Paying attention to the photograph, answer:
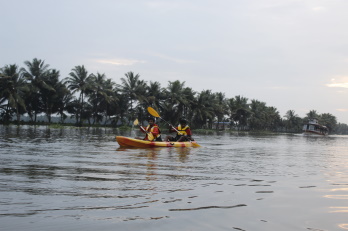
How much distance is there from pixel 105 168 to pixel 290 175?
408 centimetres

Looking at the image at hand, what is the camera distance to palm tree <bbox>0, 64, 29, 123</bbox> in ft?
125

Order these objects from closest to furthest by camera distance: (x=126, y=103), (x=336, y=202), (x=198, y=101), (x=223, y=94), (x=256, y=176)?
(x=336, y=202), (x=256, y=176), (x=126, y=103), (x=198, y=101), (x=223, y=94)

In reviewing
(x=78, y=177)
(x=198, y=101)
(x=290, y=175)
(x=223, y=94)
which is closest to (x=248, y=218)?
(x=78, y=177)

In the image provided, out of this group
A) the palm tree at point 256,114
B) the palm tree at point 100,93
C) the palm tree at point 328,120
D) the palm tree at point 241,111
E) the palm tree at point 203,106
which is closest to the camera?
the palm tree at point 100,93

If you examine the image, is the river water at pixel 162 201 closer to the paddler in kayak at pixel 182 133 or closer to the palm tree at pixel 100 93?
the paddler in kayak at pixel 182 133

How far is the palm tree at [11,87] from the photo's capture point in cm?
3806

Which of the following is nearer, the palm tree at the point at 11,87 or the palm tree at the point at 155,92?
the palm tree at the point at 11,87

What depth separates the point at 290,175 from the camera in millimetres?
7719

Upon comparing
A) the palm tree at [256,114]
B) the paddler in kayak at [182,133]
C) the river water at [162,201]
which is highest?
the palm tree at [256,114]

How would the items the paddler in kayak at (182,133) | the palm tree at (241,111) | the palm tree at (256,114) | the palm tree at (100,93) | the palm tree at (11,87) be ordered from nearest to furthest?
the paddler in kayak at (182,133) < the palm tree at (11,87) < the palm tree at (100,93) < the palm tree at (241,111) < the palm tree at (256,114)

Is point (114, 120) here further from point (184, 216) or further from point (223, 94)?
point (184, 216)

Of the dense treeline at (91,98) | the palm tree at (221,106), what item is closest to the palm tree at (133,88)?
the dense treeline at (91,98)

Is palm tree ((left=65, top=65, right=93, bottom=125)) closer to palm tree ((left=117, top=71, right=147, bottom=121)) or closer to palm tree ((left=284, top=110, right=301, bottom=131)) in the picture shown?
palm tree ((left=117, top=71, right=147, bottom=121))

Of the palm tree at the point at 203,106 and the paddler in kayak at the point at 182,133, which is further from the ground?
the palm tree at the point at 203,106
